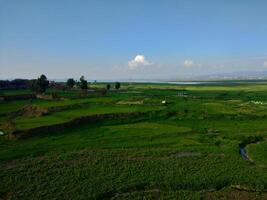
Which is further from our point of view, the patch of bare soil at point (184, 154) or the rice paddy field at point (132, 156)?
the patch of bare soil at point (184, 154)

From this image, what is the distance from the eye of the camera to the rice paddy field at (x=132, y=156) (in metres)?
23.0

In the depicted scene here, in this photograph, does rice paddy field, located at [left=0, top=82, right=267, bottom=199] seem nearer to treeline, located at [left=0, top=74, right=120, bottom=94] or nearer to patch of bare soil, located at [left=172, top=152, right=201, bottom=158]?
patch of bare soil, located at [left=172, top=152, right=201, bottom=158]

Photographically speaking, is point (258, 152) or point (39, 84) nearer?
point (258, 152)

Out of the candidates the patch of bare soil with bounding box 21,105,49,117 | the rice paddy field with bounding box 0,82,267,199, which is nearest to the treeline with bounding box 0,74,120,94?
the patch of bare soil with bounding box 21,105,49,117

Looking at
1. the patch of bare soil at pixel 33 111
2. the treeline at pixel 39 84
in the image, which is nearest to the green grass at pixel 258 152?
the patch of bare soil at pixel 33 111

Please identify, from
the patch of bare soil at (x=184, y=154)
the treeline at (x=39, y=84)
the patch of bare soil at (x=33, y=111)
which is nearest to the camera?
the patch of bare soil at (x=184, y=154)

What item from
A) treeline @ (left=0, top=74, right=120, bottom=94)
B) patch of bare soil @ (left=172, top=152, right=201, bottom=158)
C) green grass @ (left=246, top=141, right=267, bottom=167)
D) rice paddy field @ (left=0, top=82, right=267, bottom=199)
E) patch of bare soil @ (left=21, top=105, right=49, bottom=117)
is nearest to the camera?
rice paddy field @ (left=0, top=82, right=267, bottom=199)

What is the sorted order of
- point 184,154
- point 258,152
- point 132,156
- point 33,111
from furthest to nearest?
point 33,111, point 258,152, point 184,154, point 132,156

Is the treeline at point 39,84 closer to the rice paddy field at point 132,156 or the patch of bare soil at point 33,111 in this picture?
the patch of bare soil at point 33,111

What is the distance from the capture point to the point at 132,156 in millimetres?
30516

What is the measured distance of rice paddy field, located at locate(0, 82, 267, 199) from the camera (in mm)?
23000

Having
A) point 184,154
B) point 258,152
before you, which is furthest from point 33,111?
point 258,152

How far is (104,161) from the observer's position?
29.0 meters

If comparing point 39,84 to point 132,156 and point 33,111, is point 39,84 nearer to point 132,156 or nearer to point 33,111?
point 33,111
